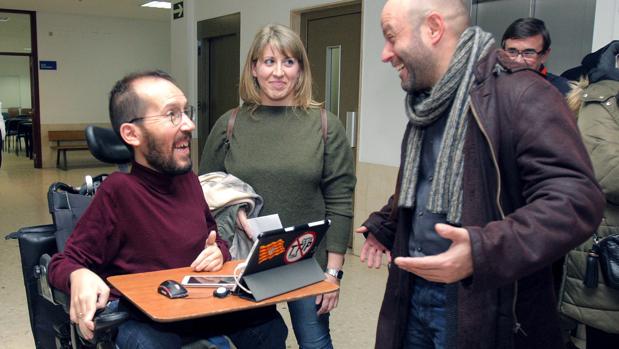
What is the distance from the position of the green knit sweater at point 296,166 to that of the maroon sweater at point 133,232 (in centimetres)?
29

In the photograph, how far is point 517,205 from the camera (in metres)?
1.19

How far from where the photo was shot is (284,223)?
1959mm

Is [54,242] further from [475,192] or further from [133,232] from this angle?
[475,192]

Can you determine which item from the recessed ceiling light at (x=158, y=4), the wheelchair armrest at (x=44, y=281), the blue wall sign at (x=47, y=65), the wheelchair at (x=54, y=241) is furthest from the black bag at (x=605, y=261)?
the blue wall sign at (x=47, y=65)

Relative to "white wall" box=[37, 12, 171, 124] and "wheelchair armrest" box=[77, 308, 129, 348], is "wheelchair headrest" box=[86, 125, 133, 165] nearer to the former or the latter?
"wheelchair armrest" box=[77, 308, 129, 348]

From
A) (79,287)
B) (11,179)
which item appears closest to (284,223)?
(79,287)

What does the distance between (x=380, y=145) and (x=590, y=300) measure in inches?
108

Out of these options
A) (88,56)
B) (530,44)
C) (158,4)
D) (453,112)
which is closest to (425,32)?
(453,112)

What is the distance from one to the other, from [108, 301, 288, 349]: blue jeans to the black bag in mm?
1011

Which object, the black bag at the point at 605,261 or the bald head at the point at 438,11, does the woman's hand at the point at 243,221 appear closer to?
the bald head at the point at 438,11

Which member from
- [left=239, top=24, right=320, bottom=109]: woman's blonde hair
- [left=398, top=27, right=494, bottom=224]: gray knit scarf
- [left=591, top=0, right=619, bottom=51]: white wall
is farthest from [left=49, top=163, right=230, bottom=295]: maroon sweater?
[left=591, top=0, right=619, bottom=51]: white wall

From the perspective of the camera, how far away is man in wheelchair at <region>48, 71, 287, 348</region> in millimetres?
1610

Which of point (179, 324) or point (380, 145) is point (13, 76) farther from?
point (179, 324)

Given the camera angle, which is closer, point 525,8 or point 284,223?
point 284,223
